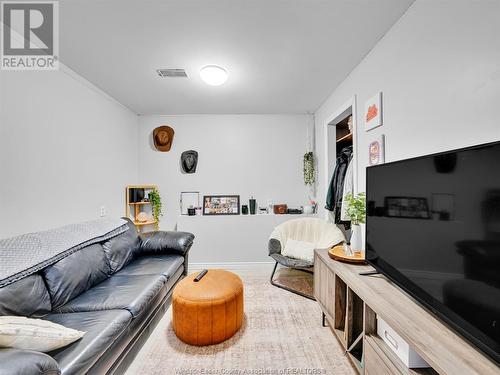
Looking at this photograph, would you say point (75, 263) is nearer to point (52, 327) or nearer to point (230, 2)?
point (52, 327)

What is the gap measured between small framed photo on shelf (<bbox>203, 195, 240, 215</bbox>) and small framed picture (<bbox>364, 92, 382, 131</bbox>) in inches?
88.5

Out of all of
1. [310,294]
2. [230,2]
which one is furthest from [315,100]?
[310,294]

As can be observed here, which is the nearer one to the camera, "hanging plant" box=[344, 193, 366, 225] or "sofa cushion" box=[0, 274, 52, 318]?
"sofa cushion" box=[0, 274, 52, 318]

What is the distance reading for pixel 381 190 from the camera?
1.51 m

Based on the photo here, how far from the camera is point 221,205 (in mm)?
3793

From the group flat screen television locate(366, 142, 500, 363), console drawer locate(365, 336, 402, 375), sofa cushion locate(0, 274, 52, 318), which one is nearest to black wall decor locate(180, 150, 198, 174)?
sofa cushion locate(0, 274, 52, 318)

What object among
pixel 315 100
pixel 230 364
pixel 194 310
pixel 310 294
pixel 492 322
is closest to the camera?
pixel 492 322

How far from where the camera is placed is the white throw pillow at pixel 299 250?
2.78m

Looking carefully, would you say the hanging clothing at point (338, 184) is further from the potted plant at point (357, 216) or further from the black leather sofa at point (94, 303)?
the black leather sofa at point (94, 303)

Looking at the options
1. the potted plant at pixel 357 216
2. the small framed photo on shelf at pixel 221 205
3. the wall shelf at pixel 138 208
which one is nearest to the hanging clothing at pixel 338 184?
the potted plant at pixel 357 216

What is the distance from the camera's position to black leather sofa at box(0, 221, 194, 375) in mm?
1099

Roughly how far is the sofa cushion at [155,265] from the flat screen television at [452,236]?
5.99 ft

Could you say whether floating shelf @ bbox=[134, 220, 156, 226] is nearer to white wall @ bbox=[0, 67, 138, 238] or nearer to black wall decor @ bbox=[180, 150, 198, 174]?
white wall @ bbox=[0, 67, 138, 238]

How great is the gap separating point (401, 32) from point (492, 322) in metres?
1.76
